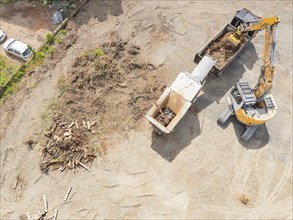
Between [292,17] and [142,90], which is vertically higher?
[292,17]

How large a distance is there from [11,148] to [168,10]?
15.6m

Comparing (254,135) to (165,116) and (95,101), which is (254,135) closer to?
(165,116)

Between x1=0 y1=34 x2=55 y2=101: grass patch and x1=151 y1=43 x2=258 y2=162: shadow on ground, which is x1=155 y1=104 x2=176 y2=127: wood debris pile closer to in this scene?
x1=151 y1=43 x2=258 y2=162: shadow on ground

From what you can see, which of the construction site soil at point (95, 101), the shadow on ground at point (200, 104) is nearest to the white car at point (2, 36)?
the construction site soil at point (95, 101)

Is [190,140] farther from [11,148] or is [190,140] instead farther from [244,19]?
[11,148]

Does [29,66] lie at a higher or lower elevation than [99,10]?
lower

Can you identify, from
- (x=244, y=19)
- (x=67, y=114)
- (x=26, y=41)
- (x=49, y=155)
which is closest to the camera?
(x=49, y=155)

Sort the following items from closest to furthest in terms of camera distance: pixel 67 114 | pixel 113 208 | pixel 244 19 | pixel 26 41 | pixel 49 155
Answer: pixel 113 208 → pixel 49 155 → pixel 67 114 → pixel 244 19 → pixel 26 41

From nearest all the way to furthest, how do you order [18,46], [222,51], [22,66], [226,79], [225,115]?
[225,115] → [222,51] → [226,79] → [22,66] → [18,46]

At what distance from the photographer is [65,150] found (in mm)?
17969

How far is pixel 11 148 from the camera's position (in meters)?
18.3

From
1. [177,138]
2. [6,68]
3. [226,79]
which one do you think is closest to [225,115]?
[226,79]

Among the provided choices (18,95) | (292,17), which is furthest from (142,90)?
(292,17)

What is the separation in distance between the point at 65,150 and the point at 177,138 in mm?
7179
